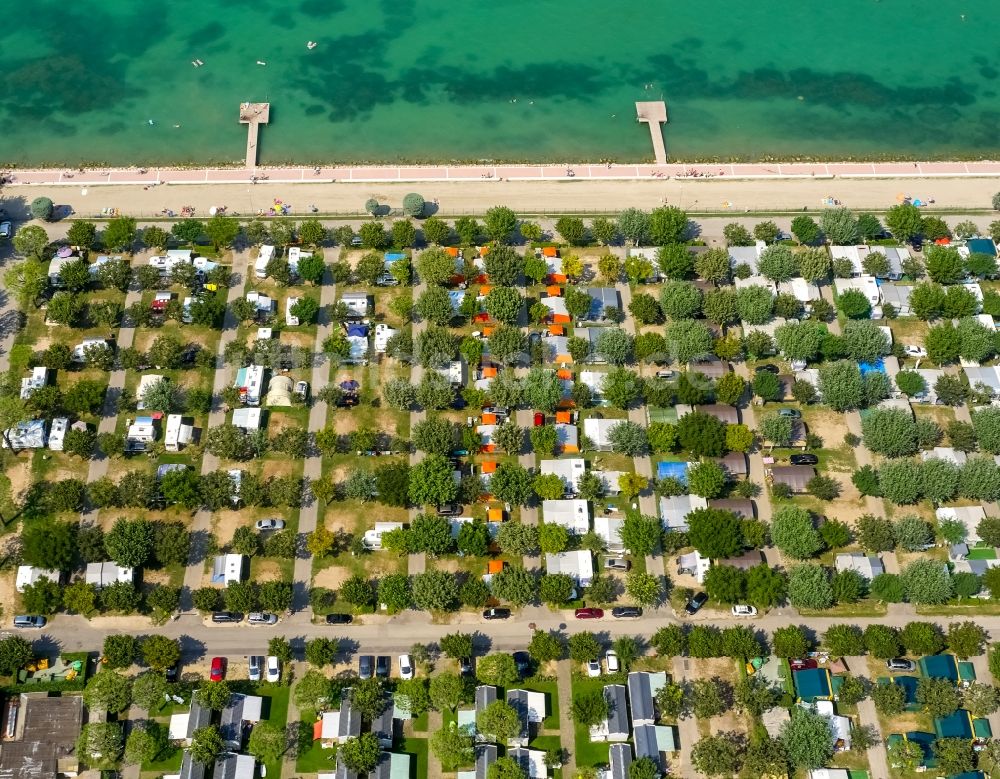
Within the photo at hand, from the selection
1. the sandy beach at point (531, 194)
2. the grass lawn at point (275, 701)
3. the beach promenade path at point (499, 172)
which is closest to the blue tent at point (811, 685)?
the grass lawn at point (275, 701)

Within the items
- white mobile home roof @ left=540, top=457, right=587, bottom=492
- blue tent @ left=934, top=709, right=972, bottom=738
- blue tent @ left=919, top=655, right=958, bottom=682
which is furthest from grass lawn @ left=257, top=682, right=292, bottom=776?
blue tent @ left=919, top=655, right=958, bottom=682

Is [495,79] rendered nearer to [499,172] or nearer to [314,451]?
[499,172]

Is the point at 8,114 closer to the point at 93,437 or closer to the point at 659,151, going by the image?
the point at 93,437

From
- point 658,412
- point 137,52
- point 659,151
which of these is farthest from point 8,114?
point 658,412

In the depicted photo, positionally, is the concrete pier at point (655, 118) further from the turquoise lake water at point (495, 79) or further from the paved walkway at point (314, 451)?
the paved walkway at point (314, 451)

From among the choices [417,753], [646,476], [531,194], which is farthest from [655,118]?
[417,753]

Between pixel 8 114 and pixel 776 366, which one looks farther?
pixel 8 114
